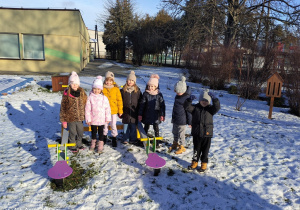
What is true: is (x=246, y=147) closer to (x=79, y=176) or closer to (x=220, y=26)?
(x=79, y=176)

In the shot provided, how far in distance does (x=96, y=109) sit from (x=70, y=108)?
19.1 inches

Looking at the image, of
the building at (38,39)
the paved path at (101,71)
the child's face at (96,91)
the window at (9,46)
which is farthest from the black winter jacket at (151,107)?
the window at (9,46)

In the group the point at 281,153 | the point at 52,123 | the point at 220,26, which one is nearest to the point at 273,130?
the point at 281,153

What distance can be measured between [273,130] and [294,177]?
296 cm

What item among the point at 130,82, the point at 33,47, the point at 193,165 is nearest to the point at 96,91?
the point at 130,82

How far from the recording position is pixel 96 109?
4.14m

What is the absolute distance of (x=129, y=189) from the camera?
10.3ft

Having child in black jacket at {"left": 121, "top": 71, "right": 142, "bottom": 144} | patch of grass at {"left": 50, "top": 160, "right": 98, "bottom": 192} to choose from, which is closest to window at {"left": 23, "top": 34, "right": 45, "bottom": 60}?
child in black jacket at {"left": 121, "top": 71, "right": 142, "bottom": 144}

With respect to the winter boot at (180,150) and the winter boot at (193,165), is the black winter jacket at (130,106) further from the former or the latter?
the winter boot at (193,165)

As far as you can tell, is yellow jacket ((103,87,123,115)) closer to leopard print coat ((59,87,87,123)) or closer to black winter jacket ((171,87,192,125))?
leopard print coat ((59,87,87,123))

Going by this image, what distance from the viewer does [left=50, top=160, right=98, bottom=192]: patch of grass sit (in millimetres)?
3094

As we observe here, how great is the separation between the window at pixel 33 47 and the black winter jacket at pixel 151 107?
13.6m

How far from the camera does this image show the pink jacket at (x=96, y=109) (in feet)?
13.6

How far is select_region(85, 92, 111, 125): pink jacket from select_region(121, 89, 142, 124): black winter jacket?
490 millimetres
